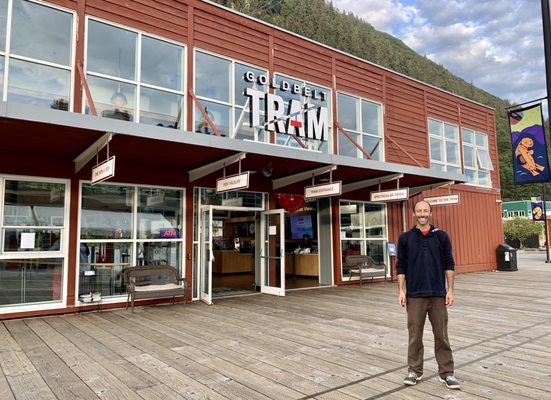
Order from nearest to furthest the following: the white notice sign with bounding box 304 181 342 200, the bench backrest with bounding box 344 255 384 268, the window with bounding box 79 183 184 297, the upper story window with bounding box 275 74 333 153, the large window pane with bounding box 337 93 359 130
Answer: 1. the window with bounding box 79 183 184 297
2. the white notice sign with bounding box 304 181 342 200
3. the upper story window with bounding box 275 74 333 153
4. the bench backrest with bounding box 344 255 384 268
5. the large window pane with bounding box 337 93 359 130

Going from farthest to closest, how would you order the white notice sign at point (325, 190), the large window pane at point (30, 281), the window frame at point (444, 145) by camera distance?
1. the window frame at point (444, 145)
2. the white notice sign at point (325, 190)
3. the large window pane at point (30, 281)

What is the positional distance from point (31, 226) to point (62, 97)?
2285mm

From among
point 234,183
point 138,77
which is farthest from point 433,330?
point 138,77

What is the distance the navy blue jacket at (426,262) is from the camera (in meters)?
3.56

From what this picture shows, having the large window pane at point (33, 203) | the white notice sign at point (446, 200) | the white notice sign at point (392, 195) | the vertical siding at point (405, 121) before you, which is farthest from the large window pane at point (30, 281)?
the white notice sign at point (446, 200)

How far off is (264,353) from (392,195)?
6.45 m

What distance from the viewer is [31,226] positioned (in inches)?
273

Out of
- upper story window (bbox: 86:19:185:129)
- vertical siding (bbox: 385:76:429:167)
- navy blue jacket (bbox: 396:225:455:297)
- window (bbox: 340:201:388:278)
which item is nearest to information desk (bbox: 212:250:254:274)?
window (bbox: 340:201:388:278)

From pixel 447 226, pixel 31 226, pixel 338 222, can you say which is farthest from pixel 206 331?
pixel 447 226

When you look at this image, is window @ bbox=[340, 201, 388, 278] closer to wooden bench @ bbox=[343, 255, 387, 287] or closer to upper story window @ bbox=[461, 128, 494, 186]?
wooden bench @ bbox=[343, 255, 387, 287]

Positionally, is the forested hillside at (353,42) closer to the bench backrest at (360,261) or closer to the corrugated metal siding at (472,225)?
the corrugated metal siding at (472,225)

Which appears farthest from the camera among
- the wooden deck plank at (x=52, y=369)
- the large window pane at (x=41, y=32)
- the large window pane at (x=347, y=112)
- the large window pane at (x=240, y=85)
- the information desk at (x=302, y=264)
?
the information desk at (x=302, y=264)

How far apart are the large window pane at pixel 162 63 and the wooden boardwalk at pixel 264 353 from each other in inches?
176

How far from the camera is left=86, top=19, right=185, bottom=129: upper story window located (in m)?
7.70
